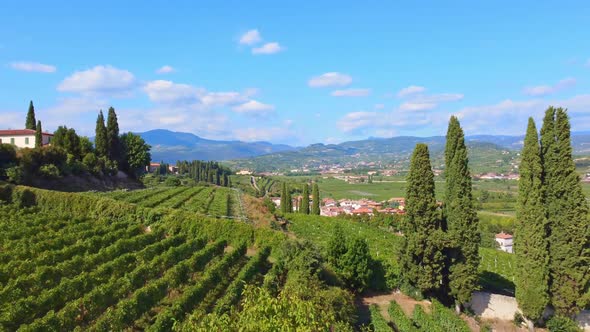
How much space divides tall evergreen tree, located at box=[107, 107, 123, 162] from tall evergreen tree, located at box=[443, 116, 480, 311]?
151 feet

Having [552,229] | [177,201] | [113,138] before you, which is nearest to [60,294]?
[177,201]

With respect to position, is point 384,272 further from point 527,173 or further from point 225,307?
point 225,307

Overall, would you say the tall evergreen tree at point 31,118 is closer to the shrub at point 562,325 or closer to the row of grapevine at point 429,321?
the row of grapevine at point 429,321

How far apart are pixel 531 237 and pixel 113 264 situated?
22.9 meters

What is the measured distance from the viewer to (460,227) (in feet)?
75.4

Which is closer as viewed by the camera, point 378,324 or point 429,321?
point 378,324

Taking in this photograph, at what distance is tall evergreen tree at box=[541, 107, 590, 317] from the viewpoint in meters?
Answer: 21.2

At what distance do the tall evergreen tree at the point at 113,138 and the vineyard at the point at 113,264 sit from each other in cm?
2172

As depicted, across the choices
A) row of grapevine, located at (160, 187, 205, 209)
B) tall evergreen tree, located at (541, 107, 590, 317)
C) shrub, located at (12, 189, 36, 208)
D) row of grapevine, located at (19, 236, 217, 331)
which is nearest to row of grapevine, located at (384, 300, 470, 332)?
tall evergreen tree, located at (541, 107, 590, 317)

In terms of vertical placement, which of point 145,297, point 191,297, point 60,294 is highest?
point 60,294

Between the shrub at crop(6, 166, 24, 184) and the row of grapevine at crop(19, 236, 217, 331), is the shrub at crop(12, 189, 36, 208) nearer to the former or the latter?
the shrub at crop(6, 166, 24, 184)

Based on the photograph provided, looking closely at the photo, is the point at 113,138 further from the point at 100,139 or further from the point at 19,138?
the point at 19,138

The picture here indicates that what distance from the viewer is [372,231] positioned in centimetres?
4556

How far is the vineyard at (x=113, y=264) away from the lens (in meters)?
15.6
